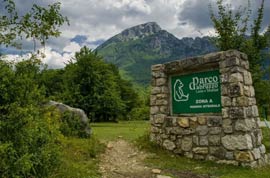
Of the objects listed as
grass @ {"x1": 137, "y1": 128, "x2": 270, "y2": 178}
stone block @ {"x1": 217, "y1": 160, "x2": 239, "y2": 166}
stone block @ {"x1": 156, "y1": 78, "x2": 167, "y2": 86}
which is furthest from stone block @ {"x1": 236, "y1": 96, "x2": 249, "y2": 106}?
stone block @ {"x1": 156, "y1": 78, "x2": 167, "y2": 86}

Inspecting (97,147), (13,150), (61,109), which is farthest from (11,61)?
(61,109)

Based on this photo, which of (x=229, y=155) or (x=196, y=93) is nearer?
(x=229, y=155)

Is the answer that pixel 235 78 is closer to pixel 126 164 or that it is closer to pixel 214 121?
pixel 214 121

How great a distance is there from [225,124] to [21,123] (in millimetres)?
5321

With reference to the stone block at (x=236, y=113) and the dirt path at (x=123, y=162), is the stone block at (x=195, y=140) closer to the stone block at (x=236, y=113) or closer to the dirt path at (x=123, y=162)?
the stone block at (x=236, y=113)

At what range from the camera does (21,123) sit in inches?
187

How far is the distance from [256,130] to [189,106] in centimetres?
→ 191

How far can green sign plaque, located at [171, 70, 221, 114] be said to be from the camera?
890cm

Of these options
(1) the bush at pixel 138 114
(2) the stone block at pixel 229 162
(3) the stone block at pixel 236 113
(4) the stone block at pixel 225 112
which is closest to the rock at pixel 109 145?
(2) the stone block at pixel 229 162

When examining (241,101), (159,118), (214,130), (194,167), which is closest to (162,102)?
(159,118)

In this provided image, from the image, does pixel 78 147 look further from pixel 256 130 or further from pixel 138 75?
pixel 138 75

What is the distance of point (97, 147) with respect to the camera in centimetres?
972

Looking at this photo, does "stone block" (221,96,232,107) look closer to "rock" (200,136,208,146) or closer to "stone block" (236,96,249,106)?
"stone block" (236,96,249,106)

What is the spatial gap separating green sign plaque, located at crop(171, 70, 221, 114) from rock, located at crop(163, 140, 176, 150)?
0.90 meters
